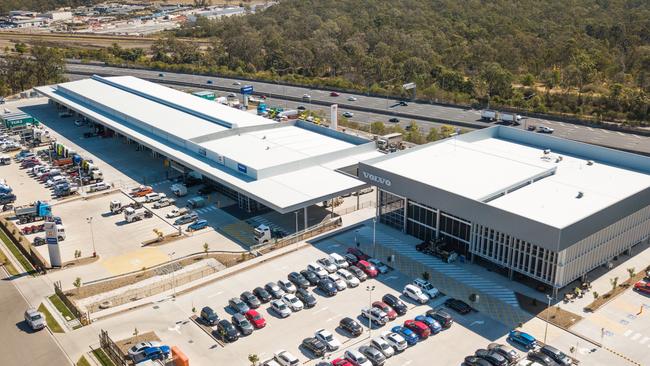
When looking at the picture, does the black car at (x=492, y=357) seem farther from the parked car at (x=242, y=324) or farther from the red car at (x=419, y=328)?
the parked car at (x=242, y=324)

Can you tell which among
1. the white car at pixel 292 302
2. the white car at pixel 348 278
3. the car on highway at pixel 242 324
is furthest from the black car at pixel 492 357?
the car on highway at pixel 242 324

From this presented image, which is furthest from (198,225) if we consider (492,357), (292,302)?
(492,357)

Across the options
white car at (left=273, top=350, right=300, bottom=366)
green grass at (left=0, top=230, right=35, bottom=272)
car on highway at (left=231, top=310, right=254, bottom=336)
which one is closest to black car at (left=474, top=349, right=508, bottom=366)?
white car at (left=273, top=350, right=300, bottom=366)

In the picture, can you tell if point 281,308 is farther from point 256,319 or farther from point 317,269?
point 317,269

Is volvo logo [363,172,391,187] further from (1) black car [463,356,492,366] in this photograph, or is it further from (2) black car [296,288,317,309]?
(1) black car [463,356,492,366]

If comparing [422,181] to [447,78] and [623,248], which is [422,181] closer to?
[623,248]

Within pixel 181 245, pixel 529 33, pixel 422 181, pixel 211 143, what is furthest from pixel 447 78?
pixel 181 245
